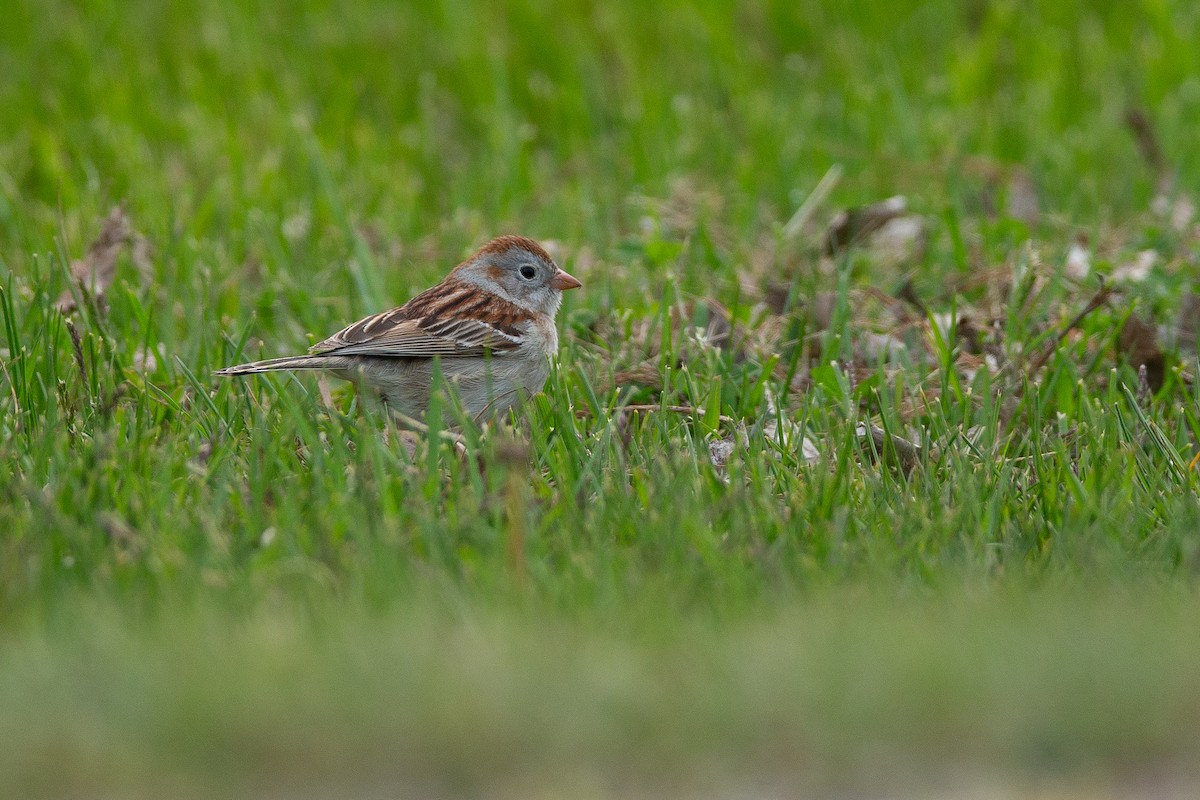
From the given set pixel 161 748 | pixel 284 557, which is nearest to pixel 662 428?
pixel 284 557

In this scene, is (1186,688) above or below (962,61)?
below

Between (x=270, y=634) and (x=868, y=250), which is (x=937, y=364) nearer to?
(x=868, y=250)

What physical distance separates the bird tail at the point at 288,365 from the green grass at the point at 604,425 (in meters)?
0.13

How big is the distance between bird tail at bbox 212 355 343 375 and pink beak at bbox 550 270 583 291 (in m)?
1.10

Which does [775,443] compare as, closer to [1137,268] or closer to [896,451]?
[896,451]

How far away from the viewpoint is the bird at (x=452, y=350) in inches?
212

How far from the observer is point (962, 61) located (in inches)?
378

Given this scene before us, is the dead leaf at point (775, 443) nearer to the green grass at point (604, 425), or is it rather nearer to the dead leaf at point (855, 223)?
the green grass at point (604, 425)

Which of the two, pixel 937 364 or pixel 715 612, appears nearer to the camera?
pixel 715 612

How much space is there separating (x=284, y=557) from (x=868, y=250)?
4.29m

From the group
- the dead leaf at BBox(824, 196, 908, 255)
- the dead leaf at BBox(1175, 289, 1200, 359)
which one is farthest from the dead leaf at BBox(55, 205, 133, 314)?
the dead leaf at BBox(1175, 289, 1200, 359)

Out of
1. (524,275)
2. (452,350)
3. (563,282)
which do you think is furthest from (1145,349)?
(452,350)

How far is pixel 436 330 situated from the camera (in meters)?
5.63

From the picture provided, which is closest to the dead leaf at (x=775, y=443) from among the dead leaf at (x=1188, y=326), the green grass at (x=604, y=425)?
the green grass at (x=604, y=425)
